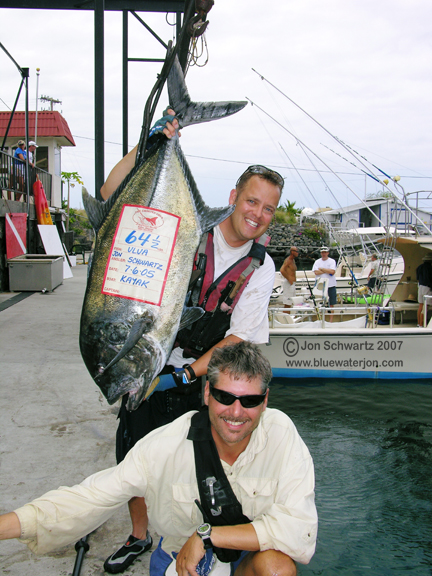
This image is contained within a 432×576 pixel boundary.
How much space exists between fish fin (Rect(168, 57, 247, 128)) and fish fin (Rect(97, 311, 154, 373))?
855 mm

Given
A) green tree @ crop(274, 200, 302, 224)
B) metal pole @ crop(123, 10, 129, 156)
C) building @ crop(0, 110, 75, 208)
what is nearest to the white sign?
metal pole @ crop(123, 10, 129, 156)

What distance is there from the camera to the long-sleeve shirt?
5.22 feet

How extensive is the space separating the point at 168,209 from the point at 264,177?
45 cm

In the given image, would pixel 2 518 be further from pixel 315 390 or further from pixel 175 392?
pixel 315 390

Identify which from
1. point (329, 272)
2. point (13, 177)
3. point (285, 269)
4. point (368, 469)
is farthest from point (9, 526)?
point (13, 177)

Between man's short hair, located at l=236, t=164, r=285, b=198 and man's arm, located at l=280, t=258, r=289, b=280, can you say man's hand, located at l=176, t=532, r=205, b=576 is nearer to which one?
man's short hair, located at l=236, t=164, r=285, b=198

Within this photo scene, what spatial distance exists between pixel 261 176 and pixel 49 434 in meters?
2.36

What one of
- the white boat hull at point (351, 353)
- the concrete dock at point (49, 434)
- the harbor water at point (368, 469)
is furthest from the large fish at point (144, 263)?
the white boat hull at point (351, 353)

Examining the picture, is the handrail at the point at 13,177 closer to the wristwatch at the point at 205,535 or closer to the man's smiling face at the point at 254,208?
the man's smiling face at the point at 254,208

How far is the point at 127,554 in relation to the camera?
2.12 meters

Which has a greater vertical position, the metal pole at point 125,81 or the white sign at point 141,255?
the metal pole at point 125,81

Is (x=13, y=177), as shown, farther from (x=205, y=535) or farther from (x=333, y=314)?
(x=205, y=535)

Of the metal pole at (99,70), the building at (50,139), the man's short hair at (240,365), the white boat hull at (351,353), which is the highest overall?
the building at (50,139)

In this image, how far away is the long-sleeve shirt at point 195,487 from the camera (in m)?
1.59
